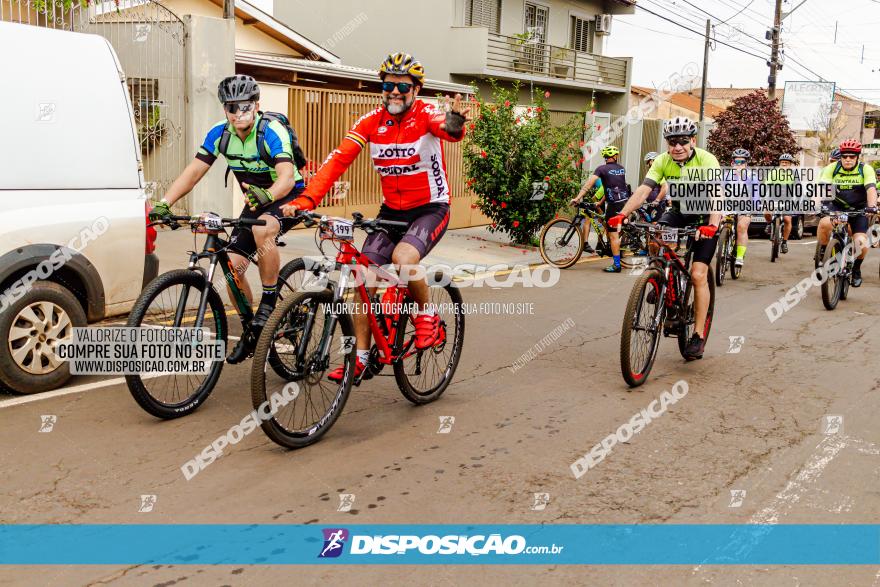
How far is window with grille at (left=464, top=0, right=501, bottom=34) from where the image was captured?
27.1 metres

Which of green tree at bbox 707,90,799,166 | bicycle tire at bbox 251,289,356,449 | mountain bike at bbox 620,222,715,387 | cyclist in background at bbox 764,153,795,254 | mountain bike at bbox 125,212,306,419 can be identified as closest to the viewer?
bicycle tire at bbox 251,289,356,449

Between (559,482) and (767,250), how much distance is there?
48.3 ft

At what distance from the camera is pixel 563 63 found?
101 feet

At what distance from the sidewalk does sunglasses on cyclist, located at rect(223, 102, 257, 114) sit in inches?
182

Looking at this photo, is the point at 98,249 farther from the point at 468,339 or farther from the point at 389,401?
the point at 468,339

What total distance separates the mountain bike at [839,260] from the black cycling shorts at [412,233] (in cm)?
638

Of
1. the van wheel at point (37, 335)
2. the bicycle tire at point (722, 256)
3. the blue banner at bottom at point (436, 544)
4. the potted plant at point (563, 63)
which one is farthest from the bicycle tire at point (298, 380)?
the potted plant at point (563, 63)

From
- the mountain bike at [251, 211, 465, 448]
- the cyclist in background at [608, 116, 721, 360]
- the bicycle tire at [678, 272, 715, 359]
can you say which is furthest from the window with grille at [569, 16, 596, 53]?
the mountain bike at [251, 211, 465, 448]

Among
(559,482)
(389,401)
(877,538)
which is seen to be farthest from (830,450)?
(389,401)

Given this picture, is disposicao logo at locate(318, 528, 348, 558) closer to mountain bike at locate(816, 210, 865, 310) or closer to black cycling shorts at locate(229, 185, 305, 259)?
black cycling shorts at locate(229, 185, 305, 259)

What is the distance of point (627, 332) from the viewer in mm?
6621

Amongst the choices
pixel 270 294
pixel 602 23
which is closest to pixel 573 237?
pixel 270 294

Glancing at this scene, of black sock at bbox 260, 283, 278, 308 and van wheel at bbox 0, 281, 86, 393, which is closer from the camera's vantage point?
van wheel at bbox 0, 281, 86, 393

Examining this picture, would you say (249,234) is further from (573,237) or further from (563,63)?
(563,63)
